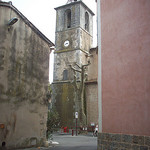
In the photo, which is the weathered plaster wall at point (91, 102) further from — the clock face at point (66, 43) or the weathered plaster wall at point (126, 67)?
the weathered plaster wall at point (126, 67)

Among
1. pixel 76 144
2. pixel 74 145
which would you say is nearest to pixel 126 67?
pixel 74 145

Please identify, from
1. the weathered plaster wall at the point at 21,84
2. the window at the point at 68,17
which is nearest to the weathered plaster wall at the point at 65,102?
the window at the point at 68,17

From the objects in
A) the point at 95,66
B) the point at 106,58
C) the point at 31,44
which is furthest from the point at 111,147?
the point at 95,66

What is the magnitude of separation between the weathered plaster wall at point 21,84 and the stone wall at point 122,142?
452cm

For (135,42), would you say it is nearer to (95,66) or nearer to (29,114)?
(29,114)

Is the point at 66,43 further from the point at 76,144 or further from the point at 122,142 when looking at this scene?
the point at 122,142

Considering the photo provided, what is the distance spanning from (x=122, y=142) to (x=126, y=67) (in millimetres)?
2353

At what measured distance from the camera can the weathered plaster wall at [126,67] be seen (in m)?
6.65

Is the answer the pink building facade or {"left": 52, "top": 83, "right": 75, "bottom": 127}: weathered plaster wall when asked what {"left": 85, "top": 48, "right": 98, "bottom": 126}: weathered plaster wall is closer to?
{"left": 52, "top": 83, "right": 75, "bottom": 127}: weathered plaster wall

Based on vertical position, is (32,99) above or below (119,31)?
below

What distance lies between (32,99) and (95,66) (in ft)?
64.2

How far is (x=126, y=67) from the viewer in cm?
725

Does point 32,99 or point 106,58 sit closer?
point 106,58

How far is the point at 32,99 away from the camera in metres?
11.9
